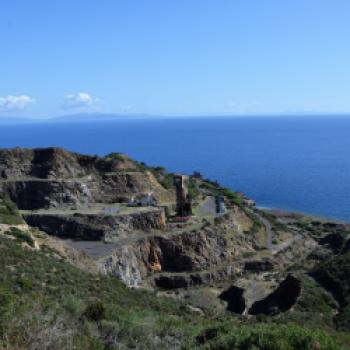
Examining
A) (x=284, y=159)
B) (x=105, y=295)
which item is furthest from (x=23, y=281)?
(x=284, y=159)

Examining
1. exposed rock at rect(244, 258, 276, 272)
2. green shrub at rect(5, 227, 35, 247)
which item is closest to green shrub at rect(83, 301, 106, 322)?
green shrub at rect(5, 227, 35, 247)

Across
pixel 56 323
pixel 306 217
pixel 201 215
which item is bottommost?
pixel 306 217

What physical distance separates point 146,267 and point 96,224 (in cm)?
544

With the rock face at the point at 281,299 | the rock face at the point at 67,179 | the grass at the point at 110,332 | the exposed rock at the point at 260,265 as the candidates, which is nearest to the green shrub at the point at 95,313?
the grass at the point at 110,332

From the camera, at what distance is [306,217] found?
7894 cm

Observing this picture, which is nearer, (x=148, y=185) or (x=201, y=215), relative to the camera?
(x=201, y=215)

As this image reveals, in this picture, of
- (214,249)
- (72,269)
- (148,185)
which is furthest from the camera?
(148,185)

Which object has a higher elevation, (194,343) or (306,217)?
(194,343)

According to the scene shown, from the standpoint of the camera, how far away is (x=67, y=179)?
53062 mm

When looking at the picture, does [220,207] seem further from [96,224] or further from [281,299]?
[281,299]

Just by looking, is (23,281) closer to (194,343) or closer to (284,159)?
(194,343)

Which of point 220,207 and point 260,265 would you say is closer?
point 260,265

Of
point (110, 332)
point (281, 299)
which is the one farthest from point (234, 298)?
point (110, 332)

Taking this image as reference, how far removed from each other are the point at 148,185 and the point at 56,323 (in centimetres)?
4265
